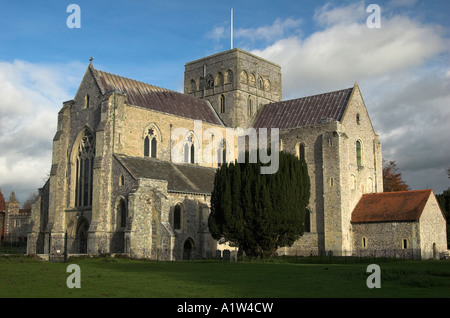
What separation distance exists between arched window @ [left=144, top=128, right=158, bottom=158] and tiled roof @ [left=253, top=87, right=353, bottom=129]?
12.4 meters

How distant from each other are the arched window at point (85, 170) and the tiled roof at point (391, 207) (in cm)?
2164

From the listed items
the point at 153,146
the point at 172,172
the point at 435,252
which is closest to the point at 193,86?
the point at 153,146

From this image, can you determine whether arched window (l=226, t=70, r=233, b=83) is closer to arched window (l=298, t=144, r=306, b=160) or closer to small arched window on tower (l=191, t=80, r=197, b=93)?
small arched window on tower (l=191, t=80, r=197, b=93)

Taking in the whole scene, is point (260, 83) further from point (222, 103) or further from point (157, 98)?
point (157, 98)

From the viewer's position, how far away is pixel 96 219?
3769cm

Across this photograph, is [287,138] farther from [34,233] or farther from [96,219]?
[34,233]

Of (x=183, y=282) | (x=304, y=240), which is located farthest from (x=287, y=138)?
(x=183, y=282)

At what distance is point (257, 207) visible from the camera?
33.8 m

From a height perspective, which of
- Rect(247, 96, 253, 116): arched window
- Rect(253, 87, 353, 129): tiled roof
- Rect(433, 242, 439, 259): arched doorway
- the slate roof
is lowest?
Rect(433, 242, 439, 259): arched doorway

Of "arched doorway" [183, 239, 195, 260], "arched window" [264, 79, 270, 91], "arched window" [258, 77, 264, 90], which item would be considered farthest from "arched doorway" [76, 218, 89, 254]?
"arched window" [264, 79, 270, 91]

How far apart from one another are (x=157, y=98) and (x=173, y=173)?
827cm

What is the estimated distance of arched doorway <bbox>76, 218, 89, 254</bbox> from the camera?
40438mm

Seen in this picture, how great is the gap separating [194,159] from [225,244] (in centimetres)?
924

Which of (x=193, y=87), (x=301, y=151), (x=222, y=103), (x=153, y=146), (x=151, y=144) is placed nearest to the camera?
(x=151, y=144)
